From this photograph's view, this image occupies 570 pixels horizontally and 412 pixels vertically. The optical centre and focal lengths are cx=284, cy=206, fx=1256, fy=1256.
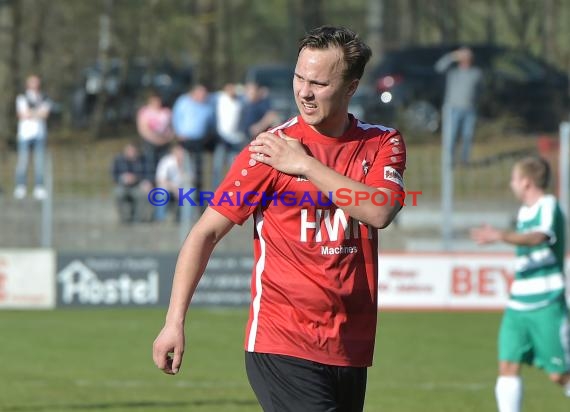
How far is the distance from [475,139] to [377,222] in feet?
49.3

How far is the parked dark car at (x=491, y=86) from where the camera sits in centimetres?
2653

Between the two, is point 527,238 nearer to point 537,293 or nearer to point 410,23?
point 537,293

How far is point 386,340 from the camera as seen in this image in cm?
1410

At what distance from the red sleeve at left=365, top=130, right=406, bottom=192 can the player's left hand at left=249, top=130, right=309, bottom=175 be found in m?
0.30

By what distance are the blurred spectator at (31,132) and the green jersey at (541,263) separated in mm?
11260

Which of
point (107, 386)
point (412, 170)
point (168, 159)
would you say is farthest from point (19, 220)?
point (107, 386)

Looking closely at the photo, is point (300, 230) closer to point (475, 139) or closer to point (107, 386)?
point (107, 386)

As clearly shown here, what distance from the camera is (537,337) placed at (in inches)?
340

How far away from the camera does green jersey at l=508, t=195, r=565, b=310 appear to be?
342 inches

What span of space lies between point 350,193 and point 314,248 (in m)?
0.35

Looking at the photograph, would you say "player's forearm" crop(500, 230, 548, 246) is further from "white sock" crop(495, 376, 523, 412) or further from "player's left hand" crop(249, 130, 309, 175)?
"player's left hand" crop(249, 130, 309, 175)

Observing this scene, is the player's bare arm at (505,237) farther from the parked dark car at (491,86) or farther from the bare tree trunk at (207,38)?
the bare tree trunk at (207,38)

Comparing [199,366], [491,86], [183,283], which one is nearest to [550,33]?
[491,86]

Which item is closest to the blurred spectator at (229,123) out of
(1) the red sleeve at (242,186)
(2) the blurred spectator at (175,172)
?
(2) the blurred spectator at (175,172)
